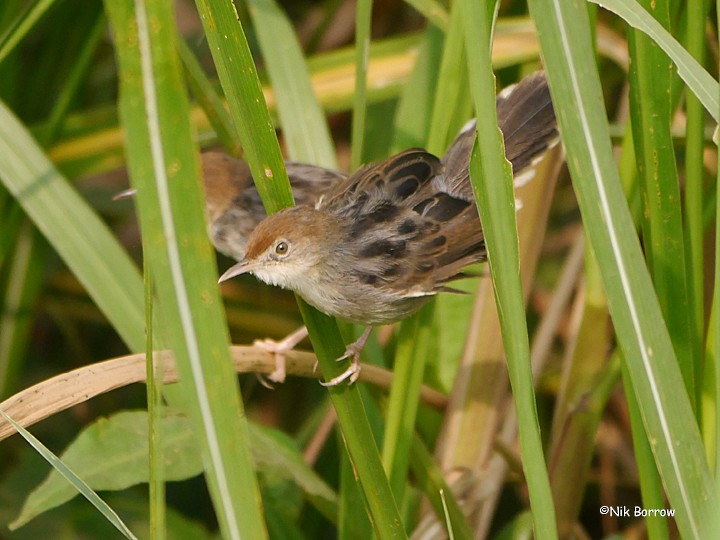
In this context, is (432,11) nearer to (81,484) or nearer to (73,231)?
(73,231)

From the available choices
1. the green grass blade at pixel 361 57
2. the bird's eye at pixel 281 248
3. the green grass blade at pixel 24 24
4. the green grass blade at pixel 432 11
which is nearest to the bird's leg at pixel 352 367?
the bird's eye at pixel 281 248

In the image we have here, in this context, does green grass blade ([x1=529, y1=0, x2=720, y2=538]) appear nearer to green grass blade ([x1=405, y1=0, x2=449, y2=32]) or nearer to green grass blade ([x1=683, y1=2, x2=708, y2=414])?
green grass blade ([x1=683, y1=2, x2=708, y2=414])

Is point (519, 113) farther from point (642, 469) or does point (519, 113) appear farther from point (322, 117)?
point (642, 469)

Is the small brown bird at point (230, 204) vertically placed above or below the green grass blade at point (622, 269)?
above

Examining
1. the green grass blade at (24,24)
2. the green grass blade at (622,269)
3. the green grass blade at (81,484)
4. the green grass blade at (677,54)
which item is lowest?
the green grass blade at (81,484)

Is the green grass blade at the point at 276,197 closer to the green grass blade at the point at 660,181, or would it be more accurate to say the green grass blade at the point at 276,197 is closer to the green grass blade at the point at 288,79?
the green grass blade at the point at 660,181

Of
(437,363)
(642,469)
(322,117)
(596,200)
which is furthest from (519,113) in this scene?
(596,200)

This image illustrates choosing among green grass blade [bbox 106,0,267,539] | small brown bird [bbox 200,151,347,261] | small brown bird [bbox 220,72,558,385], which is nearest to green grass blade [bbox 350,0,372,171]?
small brown bird [bbox 220,72,558,385]

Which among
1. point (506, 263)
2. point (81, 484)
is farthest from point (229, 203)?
point (506, 263)
